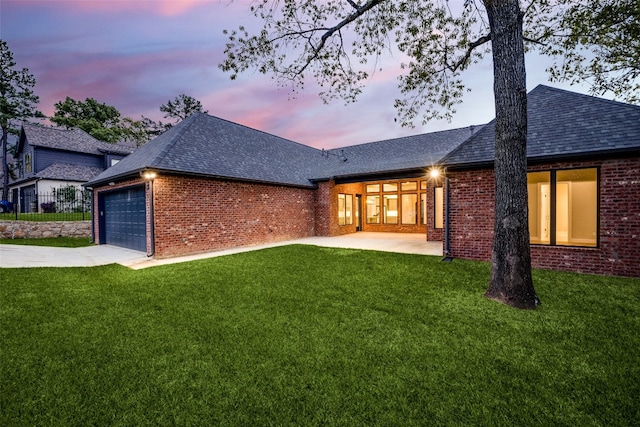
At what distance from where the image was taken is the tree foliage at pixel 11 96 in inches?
860

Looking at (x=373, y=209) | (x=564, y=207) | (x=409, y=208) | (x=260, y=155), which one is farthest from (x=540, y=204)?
(x=260, y=155)

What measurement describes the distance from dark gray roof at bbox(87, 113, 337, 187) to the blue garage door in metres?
0.84

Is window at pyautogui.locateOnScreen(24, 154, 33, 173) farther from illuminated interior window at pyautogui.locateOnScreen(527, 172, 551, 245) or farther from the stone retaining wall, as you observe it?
illuminated interior window at pyautogui.locateOnScreen(527, 172, 551, 245)

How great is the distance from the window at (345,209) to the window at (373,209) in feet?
5.26

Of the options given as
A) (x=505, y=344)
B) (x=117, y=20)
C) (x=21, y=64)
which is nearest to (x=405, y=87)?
(x=505, y=344)

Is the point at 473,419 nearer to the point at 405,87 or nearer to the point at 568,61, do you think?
the point at 405,87

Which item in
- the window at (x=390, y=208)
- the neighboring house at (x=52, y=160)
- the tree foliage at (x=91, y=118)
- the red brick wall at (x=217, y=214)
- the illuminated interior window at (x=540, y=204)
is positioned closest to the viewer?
the illuminated interior window at (x=540, y=204)

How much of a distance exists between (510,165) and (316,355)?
4476mm

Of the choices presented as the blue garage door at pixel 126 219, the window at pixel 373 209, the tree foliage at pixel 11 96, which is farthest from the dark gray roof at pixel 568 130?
the tree foliage at pixel 11 96

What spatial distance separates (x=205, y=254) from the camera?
9.80 m

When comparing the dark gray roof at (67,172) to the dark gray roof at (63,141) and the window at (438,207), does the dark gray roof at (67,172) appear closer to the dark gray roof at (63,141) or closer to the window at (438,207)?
the dark gray roof at (63,141)

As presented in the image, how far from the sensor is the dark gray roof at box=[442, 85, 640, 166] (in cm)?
659

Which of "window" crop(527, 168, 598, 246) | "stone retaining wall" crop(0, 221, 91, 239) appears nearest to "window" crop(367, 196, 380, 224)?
"window" crop(527, 168, 598, 246)

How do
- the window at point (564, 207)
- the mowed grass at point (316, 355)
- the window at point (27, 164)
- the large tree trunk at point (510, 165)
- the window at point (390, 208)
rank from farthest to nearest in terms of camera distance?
1. the window at point (27, 164)
2. the window at point (390, 208)
3. the window at point (564, 207)
4. the large tree trunk at point (510, 165)
5. the mowed grass at point (316, 355)
